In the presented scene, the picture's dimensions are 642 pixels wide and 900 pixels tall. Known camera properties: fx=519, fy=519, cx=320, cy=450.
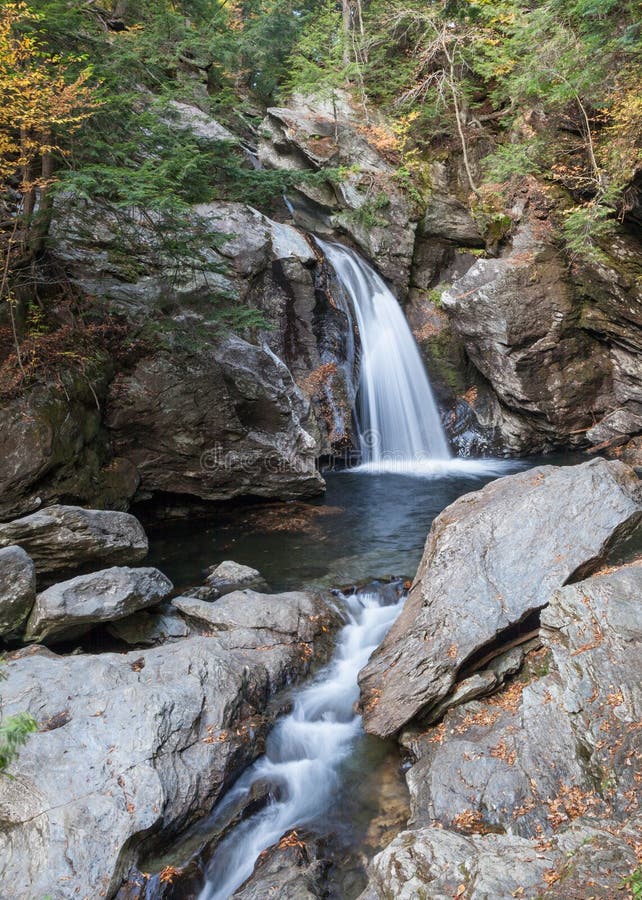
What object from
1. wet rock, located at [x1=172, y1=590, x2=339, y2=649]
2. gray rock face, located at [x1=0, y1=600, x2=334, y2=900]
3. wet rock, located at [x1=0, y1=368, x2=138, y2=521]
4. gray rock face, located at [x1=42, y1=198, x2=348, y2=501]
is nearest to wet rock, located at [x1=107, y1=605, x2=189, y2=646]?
wet rock, located at [x1=172, y1=590, x2=339, y2=649]

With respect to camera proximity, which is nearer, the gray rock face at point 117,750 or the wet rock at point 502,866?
the wet rock at point 502,866

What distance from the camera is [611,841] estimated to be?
307cm

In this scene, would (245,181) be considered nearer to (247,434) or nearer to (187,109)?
(187,109)

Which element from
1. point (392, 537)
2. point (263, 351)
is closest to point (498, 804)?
point (392, 537)

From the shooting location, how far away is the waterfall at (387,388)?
1616 cm

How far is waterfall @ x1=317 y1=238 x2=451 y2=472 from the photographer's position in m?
16.2

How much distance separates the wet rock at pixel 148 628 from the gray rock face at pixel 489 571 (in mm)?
2675

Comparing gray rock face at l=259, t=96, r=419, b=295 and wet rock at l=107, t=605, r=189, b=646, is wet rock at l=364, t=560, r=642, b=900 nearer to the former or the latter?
wet rock at l=107, t=605, r=189, b=646

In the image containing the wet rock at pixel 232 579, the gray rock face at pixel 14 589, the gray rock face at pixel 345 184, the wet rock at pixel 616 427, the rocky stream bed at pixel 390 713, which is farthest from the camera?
the gray rock face at pixel 345 184

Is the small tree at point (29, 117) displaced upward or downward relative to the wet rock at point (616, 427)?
upward

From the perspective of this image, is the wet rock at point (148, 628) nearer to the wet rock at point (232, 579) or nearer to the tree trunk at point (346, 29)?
the wet rock at point (232, 579)

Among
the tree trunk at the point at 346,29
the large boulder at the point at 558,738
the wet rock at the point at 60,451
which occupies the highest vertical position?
the tree trunk at the point at 346,29

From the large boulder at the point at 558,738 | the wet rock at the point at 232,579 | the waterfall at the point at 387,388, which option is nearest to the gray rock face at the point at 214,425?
the wet rock at the point at 232,579

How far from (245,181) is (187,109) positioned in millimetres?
4406
